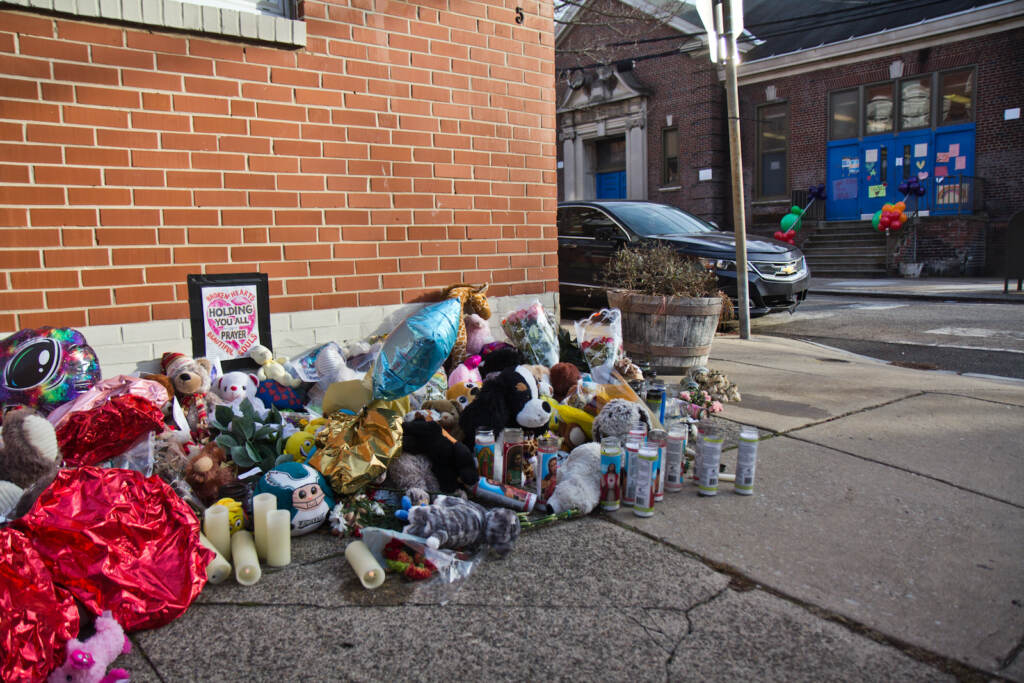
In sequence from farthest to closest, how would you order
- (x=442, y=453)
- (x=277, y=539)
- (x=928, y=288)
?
(x=928, y=288) < (x=442, y=453) < (x=277, y=539)

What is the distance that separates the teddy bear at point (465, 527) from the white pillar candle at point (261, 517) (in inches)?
18.8

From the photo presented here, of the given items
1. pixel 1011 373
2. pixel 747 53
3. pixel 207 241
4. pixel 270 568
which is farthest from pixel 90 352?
pixel 747 53

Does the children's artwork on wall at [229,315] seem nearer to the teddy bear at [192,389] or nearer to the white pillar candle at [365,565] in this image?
the teddy bear at [192,389]

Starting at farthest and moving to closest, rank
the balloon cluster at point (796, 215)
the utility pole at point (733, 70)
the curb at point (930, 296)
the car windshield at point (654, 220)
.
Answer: the balloon cluster at point (796, 215), the curb at point (930, 296), the car windshield at point (654, 220), the utility pole at point (733, 70)

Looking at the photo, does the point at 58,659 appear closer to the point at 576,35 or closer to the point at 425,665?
the point at 425,665

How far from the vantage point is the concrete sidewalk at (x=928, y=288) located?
12.1 metres

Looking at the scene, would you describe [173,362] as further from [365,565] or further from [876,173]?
[876,173]

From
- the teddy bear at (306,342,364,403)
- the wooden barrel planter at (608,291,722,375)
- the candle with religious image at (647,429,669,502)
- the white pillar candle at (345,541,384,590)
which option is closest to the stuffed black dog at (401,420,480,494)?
the white pillar candle at (345,541,384,590)

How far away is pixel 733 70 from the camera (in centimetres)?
691

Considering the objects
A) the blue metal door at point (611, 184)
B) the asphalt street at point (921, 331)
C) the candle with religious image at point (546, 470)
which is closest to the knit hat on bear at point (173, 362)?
the candle with religious image at point (546, 470)

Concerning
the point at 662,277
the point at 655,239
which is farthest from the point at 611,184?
the point at 662,277

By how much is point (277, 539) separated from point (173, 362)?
159 centimetres

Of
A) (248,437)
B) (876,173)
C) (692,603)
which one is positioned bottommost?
(692,603)

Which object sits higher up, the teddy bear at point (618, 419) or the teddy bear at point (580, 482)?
the teddy bear at point (618, 419)
